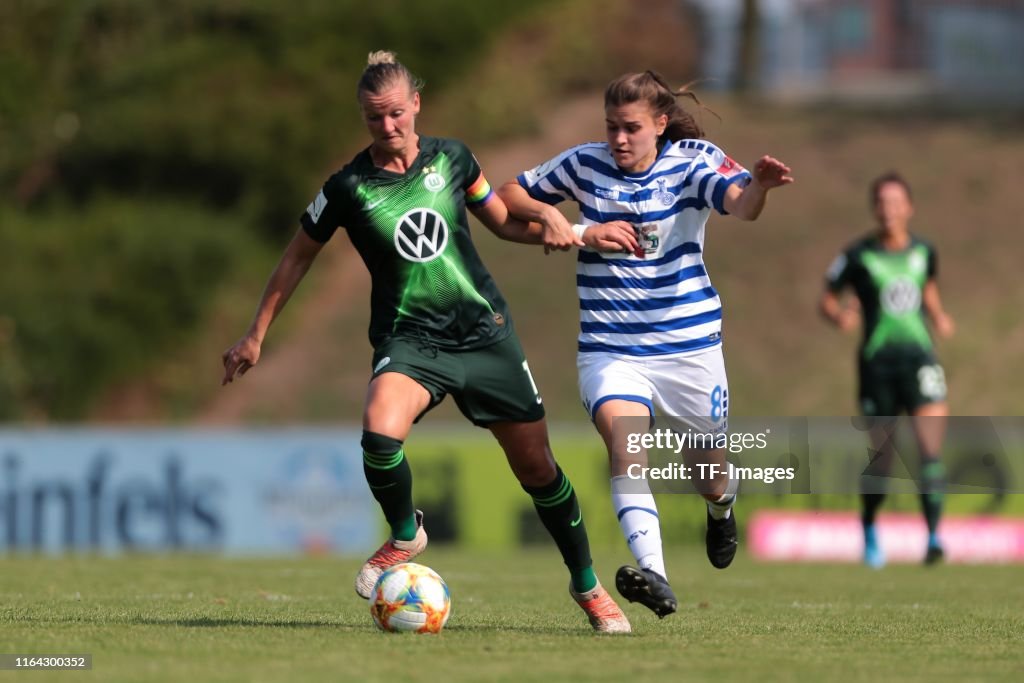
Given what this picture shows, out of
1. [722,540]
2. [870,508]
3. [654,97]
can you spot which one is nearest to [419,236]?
[654,97]

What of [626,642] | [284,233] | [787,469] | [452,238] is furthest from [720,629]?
[284,233]

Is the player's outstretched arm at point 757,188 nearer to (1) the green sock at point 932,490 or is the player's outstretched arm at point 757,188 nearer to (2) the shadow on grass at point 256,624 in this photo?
(2) the shadow on grass at point 256,624

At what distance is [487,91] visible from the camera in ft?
111

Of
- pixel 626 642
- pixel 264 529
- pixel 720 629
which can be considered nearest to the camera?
pixel 626 642

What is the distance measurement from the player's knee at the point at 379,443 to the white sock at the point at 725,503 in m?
2.12

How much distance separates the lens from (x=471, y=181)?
6.98 metres

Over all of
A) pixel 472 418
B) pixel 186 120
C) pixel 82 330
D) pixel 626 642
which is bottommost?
pixel 626 642

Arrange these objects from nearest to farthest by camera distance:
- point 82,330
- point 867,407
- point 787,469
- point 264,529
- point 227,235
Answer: point 787,469 < point 867,407 < point 264,529 < point 82,330 < point 227,235

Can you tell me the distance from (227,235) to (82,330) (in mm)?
3288

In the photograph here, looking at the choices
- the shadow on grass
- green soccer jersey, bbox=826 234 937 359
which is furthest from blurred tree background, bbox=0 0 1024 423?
the shadow on grass

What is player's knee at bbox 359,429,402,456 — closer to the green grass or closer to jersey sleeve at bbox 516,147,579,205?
the green grass

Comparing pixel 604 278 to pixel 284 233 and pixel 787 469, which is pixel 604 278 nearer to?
pixel 787 469

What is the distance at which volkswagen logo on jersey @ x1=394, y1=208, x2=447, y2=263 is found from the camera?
6.71 meters

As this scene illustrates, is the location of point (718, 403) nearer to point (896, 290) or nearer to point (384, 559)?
point (384, 559)
